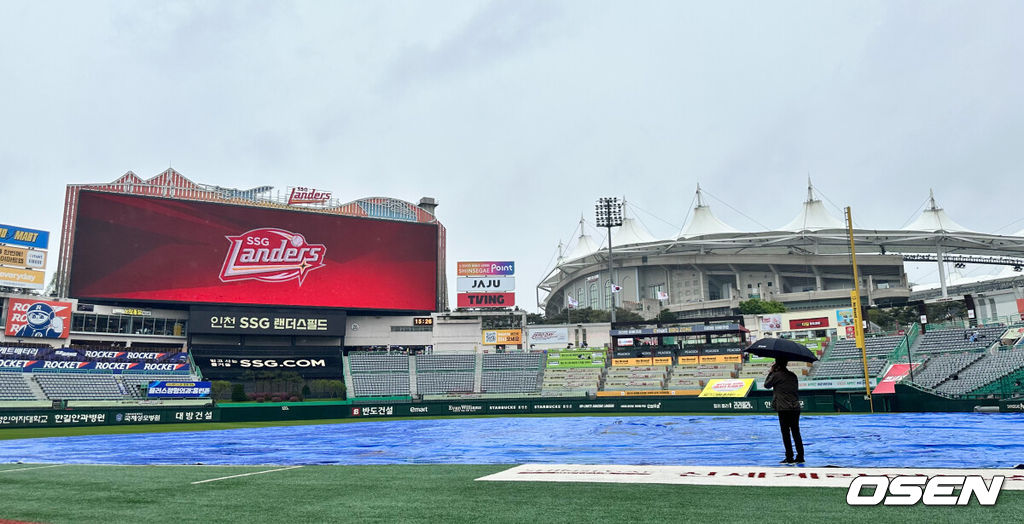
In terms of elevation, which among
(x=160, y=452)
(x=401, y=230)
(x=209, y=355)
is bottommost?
(x=160, y=452)

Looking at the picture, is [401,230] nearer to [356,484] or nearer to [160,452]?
[160,452]

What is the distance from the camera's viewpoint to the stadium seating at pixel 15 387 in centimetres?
4647

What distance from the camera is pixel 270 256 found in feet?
213

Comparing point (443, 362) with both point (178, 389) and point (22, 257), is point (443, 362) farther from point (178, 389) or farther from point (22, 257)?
point (22, 257)

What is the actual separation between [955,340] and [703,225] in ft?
201

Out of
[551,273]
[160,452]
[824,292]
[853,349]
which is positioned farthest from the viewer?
[551,273]

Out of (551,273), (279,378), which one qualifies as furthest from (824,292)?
(279,378)

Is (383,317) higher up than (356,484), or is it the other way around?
(383,317)

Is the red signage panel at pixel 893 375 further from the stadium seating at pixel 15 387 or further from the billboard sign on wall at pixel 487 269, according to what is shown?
the stadium seating at pixel 15 387

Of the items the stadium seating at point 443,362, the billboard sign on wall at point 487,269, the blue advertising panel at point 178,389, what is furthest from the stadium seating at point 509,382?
the blue advertising panel at point 178,389

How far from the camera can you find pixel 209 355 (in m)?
63.4

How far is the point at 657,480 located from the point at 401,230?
61.9 m

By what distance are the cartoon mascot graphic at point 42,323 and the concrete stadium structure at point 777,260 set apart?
231 feet

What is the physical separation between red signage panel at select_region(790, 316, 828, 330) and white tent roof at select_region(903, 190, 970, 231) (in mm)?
45294
